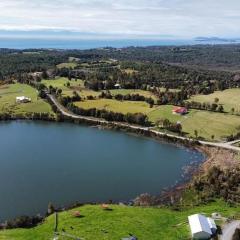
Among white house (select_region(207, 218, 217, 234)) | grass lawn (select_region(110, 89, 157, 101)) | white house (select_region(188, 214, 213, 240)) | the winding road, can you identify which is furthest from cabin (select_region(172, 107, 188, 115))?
white house (select_region(188, 214, 213, 240))

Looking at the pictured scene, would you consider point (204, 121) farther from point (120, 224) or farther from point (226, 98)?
point (120, 224)

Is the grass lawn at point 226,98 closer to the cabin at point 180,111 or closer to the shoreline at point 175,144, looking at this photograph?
the cabin at point 180,111

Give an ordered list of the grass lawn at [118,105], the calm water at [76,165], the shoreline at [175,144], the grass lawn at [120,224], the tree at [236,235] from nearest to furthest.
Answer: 1. the tree at [236,235]
2. the grass lawn at [120,224]
3. the calm water at [76,165]
4. the shoreline at [175,144]
5. the grass lawn at [118,105]

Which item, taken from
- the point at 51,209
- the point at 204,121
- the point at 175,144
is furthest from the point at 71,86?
the point at 51,209

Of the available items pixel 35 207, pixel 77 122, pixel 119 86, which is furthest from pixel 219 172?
pixel 119 86

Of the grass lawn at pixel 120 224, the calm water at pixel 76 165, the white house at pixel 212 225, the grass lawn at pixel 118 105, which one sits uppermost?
the grass lawn at pixel 118 105

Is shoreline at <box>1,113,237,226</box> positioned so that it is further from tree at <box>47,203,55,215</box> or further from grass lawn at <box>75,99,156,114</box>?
grass lawn at <box>75,99,156,114</box>

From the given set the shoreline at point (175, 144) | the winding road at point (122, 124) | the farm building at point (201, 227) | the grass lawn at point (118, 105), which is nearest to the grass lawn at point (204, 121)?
the winding road at point (122, 124)
